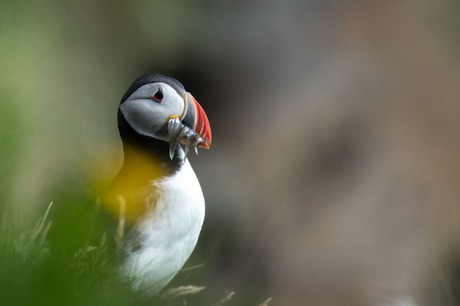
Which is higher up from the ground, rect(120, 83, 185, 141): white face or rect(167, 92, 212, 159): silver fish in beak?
rect(120, 83, 185, 141): white face

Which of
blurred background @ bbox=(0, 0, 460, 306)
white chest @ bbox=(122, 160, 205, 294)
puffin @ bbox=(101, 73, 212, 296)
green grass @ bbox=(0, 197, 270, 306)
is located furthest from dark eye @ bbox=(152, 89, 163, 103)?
blurred background @ bbox=(0, 0, 460, 306)

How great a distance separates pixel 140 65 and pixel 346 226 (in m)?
0.98

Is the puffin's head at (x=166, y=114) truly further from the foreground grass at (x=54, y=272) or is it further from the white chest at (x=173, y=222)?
the foreground grass at (x=54, y=272)

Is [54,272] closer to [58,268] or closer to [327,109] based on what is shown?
[58,268]

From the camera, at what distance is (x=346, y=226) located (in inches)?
141

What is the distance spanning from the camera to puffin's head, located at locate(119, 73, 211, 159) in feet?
4.56

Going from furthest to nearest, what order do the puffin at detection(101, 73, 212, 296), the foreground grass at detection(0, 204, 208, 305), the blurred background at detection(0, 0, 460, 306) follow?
the blurred background at detection(0, 0, 460, 306)
the puffin at detection(101, 73, 212, 296)
the foreground grass at detection(0, 204, 208, 305)

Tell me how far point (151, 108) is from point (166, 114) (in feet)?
0.08

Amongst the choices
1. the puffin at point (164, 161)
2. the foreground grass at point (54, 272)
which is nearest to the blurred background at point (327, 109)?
the puffin at point (164, 161)

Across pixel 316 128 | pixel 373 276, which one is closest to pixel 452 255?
pixel 373 276

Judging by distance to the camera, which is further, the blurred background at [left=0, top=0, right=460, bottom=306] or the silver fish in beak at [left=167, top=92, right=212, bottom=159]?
the blurred background at [left=0, top=0, right=460, bottom=306]

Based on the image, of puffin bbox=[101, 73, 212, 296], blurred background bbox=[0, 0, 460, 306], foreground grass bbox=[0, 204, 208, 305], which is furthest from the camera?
blurred background bbox=[0, 0, 460, 306]

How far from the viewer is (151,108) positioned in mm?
1407

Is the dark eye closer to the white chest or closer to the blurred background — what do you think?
the white chest
